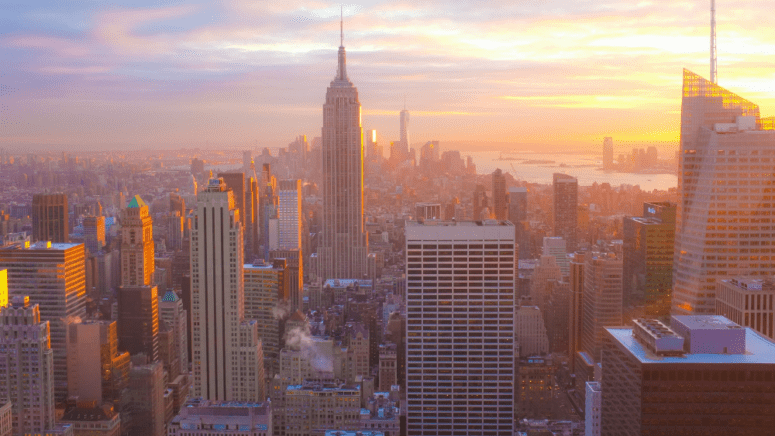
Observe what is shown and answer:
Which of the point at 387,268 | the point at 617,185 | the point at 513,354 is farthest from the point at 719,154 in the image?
the point at 387,268

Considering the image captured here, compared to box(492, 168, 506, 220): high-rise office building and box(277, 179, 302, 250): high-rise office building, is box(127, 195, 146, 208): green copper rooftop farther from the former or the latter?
box(492, 168, 506, 220): high-rise office building

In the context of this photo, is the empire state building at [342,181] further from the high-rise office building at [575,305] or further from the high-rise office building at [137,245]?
the high-rise office building at [575,305]

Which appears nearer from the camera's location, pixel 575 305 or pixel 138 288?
pixel 138 288

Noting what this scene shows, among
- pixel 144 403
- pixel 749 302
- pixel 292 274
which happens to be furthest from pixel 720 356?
pixel 292 274

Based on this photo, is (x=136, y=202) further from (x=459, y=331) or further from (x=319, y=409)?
(x=459, y=331)

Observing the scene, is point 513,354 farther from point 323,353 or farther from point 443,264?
point 323,353

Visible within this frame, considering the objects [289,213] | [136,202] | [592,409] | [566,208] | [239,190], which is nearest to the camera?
[592,409]

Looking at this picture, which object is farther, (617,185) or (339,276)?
(339,276)

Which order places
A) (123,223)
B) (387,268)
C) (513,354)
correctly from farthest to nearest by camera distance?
1. (387,268)
2. (123,223)
3. (513,354)
